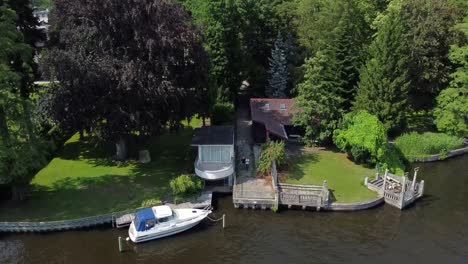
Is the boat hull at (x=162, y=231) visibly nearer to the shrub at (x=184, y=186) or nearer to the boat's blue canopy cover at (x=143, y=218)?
the boat's blue canopy cover at (x=143, y=218)

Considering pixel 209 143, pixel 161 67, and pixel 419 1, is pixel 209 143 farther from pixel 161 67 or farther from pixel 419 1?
pixel 419 1

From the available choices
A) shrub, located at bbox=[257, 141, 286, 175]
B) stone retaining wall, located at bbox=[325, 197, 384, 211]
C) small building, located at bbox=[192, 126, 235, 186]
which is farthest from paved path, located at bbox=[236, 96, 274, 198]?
stone retaining wall, located at bbox=[325, 197, 384, 211]

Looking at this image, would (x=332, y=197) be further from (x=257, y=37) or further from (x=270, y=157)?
(x=257, y=37)

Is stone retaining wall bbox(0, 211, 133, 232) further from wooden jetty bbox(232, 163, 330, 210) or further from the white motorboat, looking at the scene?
wooden jetty bbox(232, 163, 330, 210)

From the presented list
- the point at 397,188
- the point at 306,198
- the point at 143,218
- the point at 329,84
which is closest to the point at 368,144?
the point at 397,188

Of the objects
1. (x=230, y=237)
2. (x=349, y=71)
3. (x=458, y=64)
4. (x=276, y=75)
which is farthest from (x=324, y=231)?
(x=458, y=64)

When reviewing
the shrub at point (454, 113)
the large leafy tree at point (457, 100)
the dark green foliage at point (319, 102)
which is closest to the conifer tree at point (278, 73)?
the dark green foliage at point (319, 102)
